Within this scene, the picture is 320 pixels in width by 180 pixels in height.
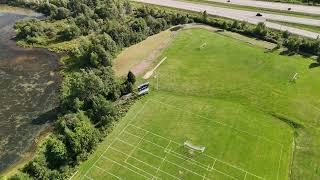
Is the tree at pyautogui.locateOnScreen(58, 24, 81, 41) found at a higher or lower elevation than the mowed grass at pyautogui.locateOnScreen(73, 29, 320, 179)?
higher

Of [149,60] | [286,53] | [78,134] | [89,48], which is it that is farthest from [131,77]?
[286,53]

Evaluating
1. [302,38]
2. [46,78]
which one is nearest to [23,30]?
[46,78]

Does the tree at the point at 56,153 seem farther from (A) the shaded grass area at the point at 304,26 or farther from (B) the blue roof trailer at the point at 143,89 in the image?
(A) the shaded grass area at the point at 304,26

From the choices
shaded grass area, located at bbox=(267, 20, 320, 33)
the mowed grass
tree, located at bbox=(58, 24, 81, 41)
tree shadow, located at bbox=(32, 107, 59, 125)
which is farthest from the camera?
tree, located at bbox=(58, 24, 81, 41)

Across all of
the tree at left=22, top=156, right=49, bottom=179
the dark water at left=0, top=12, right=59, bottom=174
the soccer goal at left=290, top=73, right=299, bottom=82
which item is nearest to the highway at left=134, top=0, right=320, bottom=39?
the soccer goal at left=290, top=73, right=299, bottom=82

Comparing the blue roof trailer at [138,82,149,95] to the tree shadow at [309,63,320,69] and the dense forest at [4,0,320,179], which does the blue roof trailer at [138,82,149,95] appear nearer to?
the dense forest at [4,0,320,179]

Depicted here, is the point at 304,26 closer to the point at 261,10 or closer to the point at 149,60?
the point at 261,10

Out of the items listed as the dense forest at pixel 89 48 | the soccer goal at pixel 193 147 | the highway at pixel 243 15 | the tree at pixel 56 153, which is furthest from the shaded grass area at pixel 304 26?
the tree at pixel 56 153
